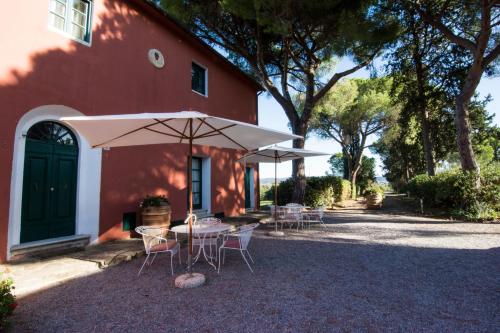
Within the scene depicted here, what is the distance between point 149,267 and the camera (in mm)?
4906

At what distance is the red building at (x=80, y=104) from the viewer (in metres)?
4.93

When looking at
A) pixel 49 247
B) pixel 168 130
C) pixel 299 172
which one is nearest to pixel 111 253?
pixel 49 247

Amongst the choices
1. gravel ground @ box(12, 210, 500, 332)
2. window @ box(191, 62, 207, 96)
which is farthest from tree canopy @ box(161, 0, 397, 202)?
gravel ground @ box(12, 210, 500, 332)

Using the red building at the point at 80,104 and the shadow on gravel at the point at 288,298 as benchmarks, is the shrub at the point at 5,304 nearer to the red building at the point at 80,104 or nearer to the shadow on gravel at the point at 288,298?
the shadow on gravel at the point at 288,298

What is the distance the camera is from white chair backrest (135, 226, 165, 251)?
444 centimetres

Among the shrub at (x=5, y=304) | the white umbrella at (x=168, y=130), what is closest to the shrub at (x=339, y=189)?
the white umbrella at (x=168, y=130)

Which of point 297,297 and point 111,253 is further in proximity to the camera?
point 111,253

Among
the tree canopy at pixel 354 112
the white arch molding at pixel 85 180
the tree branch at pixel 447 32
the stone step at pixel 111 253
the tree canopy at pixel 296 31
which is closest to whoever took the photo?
the stone step at pixel 111 253

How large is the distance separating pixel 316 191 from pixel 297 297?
11.4 metres

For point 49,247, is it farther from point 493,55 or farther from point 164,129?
point 493,55

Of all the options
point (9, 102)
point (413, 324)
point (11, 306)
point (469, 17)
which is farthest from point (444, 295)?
point (469, 17)

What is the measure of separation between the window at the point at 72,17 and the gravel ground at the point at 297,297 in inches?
186

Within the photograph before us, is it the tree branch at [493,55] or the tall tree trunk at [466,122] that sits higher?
the tree branch at [493,55]

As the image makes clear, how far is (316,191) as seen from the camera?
48.0 ft
